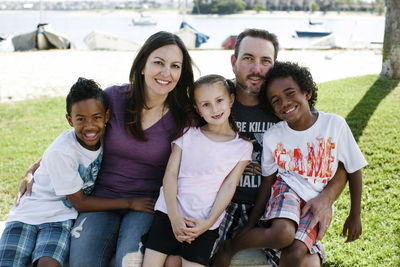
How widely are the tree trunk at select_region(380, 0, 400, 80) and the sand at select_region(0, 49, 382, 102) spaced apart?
2329 millimetres

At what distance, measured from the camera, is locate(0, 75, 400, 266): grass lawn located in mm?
3537

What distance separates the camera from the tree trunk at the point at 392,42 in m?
7.88

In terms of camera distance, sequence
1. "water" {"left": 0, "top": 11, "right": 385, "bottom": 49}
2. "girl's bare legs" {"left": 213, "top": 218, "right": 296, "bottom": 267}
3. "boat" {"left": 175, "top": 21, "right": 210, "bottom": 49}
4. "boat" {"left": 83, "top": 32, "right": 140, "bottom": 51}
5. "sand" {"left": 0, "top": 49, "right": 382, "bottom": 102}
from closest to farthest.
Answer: "girl's bare legs" {"left": 213, "top": 218, "right": 296, "bottom": 267}
"sand" {"left": 0, "top": 49, "right": 382, "bottom": 102}
"boat" {"left": 83, "top": 32, "right": 140, "bottom": 51}
"boat" {"left": 175, "top": 21, "right": 210, "bottom": 49}
"water" {"left": 0, "top": 11, "right": 385, "bottom": 49}

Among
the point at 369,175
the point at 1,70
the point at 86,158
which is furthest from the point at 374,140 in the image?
the point at 1,70

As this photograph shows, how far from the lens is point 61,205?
256 centimetres

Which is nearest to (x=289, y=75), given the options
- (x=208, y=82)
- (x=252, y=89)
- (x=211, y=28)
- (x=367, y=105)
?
(x=252, y=89)

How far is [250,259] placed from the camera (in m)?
2.51

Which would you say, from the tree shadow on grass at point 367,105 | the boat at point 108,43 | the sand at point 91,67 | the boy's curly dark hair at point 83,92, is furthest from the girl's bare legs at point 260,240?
the boat at point 108,43

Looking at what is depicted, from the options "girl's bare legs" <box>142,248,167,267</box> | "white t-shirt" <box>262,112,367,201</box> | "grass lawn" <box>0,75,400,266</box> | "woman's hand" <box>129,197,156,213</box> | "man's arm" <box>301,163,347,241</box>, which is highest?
"white t-shirt" <box>262,112,367,201</box>

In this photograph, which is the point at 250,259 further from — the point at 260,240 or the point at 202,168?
the point at 202,168

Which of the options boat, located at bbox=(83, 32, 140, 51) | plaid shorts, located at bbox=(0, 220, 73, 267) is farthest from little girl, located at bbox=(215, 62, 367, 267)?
boat, located at bbox=(83, 32, 140, 51)

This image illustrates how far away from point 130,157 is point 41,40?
61.0 ft

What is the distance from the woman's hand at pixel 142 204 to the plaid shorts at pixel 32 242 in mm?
447

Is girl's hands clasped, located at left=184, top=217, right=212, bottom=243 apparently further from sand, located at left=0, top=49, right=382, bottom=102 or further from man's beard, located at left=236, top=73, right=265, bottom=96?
sand, located at left=0, top=49, right=382, bottom=102
